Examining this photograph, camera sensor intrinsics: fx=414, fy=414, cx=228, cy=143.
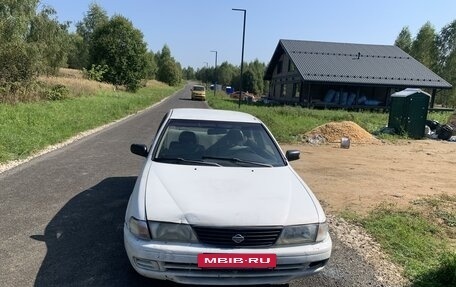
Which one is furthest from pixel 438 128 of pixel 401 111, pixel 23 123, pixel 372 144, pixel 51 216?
pixel 51 216

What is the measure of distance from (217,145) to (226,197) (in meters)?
1.30

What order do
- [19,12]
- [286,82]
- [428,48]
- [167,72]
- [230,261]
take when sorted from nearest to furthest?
[230,261]
[19,12]
[286,82]
[428,48]
[167,72]

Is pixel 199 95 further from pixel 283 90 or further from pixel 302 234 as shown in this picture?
pixel 302 234

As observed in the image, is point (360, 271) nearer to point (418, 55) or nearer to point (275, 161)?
point (275, 161)

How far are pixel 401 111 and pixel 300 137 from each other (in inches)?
230

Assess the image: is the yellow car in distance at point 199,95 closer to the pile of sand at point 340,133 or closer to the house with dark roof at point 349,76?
the house with dark roof at point 349,76

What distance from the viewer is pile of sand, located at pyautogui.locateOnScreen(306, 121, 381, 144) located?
15.9m

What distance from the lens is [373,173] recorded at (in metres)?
9.95

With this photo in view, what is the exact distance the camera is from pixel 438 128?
1920cm

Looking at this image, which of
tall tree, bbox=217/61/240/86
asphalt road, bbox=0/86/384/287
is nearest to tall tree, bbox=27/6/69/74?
asphalt road, bbox=0/86/384/287

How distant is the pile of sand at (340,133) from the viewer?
628 inches

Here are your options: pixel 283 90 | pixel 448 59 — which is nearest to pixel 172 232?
pixel 283 90

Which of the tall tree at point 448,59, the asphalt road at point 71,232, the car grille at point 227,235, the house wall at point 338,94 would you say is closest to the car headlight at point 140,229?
the car grille at point 227,235

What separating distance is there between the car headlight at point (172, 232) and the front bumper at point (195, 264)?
0.05 metres
